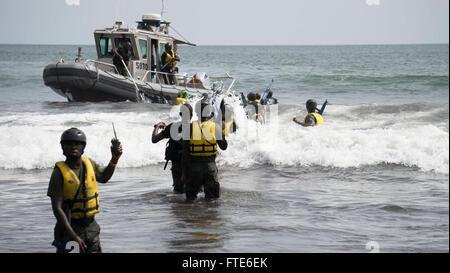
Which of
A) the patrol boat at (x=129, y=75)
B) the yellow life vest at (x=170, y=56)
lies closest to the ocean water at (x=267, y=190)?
the patrol boat at (x=129, y=75)

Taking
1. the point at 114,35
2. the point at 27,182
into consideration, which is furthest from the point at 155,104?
the point at 27,182

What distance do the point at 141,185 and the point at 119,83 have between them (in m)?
9.85

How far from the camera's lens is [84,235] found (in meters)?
4.17

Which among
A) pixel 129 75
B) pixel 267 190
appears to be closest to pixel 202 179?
pixel 267 190

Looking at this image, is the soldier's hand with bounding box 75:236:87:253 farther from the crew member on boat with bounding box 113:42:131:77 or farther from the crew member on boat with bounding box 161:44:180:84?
the crew member on boat with bounding box 113:42:131:77

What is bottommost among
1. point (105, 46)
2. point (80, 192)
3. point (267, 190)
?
point (267, 190)

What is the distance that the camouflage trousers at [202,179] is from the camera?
6.51 metres

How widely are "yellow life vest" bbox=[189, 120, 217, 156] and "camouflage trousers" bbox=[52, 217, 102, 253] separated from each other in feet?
7.48

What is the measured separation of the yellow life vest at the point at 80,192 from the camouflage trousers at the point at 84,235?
7 cm

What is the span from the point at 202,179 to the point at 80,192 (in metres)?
2.67

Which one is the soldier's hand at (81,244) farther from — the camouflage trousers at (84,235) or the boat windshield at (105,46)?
the boat windshield at (105,46)

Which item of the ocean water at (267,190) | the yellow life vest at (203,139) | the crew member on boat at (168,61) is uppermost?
the crew member on boat at (168,61)

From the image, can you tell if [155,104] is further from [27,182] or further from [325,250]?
[325,250]

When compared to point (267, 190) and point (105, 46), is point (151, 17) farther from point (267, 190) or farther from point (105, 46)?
point (267, 190)
